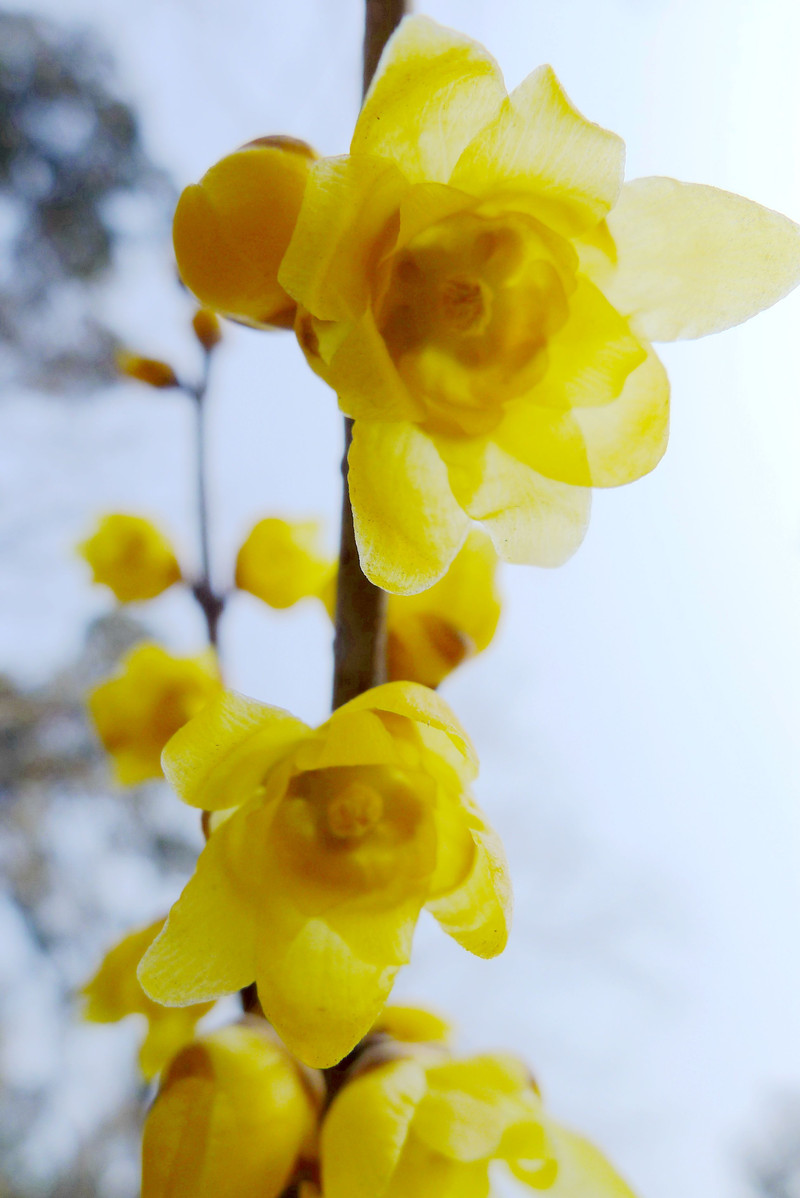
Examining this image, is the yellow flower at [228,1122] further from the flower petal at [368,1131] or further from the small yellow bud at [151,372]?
the small yellow bud at [151,372]

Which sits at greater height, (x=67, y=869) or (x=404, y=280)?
(x=404, y=280)

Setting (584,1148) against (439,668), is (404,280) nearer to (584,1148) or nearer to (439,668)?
(439,668)

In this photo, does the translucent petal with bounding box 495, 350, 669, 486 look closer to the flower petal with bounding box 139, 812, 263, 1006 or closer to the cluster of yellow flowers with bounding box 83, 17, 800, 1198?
the cluster of yellow flowers with bounding box 83, 17, 800, 1198

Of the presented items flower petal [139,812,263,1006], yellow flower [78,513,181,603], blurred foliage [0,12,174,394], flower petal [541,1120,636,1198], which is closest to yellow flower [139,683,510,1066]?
flower petal [139,812,263,1006]

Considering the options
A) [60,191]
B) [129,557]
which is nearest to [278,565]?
[129,557]

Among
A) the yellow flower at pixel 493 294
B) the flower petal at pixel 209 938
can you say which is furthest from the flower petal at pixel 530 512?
the flower petal at pixel 209 938

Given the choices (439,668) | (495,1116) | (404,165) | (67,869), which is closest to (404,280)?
(404,165)
